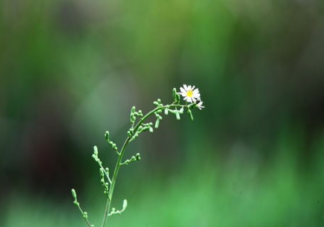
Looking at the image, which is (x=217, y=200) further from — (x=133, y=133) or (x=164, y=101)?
(x=133, y=133)

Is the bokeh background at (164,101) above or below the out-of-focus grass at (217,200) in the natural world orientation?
above

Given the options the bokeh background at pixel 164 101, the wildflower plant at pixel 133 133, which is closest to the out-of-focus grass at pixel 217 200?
the bokeh background at pixel 164 101

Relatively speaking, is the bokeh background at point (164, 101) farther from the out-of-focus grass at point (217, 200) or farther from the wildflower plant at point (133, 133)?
the wildflower plant at point (133, 133)

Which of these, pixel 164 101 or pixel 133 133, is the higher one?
pixel 164 101

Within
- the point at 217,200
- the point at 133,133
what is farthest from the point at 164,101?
the point at 133,133

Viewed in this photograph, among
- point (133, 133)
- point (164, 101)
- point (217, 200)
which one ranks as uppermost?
point (164, 101)

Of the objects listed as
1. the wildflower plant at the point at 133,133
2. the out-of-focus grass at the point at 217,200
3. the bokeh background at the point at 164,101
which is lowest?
the wildflower plant at the point at 133,133

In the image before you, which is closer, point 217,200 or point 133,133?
point 133,133

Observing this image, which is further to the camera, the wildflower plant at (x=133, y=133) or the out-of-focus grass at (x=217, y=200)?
the out-of-focus grass at (x=217, y=200)
